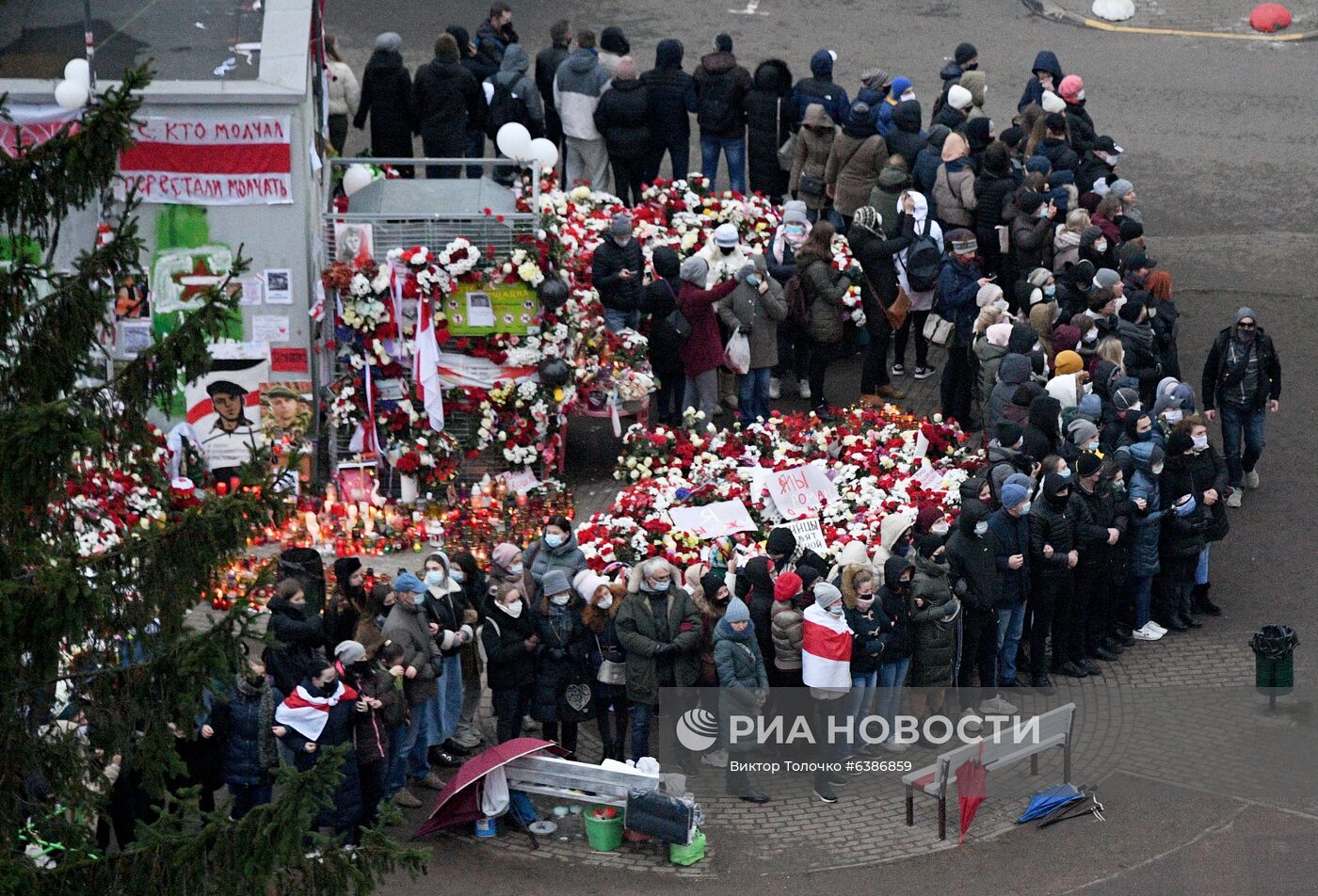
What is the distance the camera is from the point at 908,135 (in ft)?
66.0

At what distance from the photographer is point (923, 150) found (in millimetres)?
19906

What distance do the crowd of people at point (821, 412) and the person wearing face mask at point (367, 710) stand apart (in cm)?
2

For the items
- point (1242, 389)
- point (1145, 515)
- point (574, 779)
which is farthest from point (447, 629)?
point (1242, 389)

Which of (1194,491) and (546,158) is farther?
(546,158)

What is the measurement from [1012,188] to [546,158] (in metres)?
4.24

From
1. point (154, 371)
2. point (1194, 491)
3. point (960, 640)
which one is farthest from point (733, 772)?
point (154, 371)

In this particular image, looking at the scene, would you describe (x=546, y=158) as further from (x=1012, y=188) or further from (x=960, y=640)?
(x=960, y=640)

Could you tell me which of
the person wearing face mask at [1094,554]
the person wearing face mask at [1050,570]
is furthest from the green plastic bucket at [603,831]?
the person wearing face mask at [1094,554]

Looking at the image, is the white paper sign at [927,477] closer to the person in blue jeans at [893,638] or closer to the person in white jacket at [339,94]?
the person in blue jeans at [893,638]

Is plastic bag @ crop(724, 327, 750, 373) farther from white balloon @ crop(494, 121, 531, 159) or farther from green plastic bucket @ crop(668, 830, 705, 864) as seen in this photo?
green plastic bucket @ crop(668, 830, 705, 864)

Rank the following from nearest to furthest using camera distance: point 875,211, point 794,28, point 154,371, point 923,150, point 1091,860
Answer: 1. point 154,371
2. point 1091,860
3. point 875,211
4. point 923,150
5. point 794,28

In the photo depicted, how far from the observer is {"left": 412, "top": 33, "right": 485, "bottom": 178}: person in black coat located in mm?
21188

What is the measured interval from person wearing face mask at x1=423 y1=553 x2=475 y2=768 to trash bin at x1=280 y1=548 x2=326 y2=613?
2.33 ft

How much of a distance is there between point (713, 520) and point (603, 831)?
3.29m
